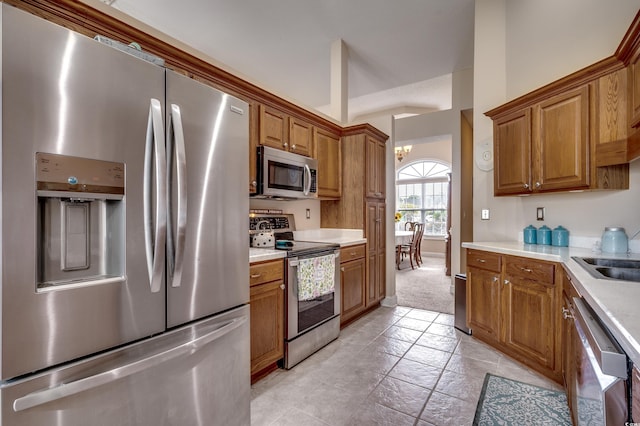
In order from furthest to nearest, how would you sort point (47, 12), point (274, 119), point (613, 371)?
1. point (274, 119)
2. point (47, 12)
3. point (613, 371)

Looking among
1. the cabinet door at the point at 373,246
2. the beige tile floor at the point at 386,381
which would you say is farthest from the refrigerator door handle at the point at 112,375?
the cabinet door at the point at 373,246

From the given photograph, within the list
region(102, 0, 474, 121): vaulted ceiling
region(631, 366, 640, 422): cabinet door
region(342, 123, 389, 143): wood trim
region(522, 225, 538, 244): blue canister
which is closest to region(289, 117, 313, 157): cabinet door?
region(102, 0, 474, 121): vaulted ceiling

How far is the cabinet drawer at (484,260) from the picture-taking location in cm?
257

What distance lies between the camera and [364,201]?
3.54 metres

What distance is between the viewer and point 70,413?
951 mm

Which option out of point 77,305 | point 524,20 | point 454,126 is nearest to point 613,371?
point 77,305

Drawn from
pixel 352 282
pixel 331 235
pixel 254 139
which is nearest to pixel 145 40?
pixel 254 139

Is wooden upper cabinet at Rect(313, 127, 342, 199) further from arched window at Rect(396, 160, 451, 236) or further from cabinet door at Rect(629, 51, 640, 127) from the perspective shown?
arched window at Rect(396, 160, 451, 236)

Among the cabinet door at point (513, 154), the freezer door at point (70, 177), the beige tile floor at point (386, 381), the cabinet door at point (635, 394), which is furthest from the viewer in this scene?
the cabinet door at point (513, 154)

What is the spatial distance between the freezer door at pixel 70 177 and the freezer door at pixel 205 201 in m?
0.10

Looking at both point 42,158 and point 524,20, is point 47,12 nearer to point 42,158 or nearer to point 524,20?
point 42,158

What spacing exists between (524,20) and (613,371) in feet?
11.1

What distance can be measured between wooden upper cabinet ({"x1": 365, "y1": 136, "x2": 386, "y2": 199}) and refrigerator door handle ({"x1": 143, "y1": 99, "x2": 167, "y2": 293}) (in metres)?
2.69

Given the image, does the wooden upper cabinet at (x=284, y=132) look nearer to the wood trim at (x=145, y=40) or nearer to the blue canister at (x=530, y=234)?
the wood trim at (x=145, y=40)
